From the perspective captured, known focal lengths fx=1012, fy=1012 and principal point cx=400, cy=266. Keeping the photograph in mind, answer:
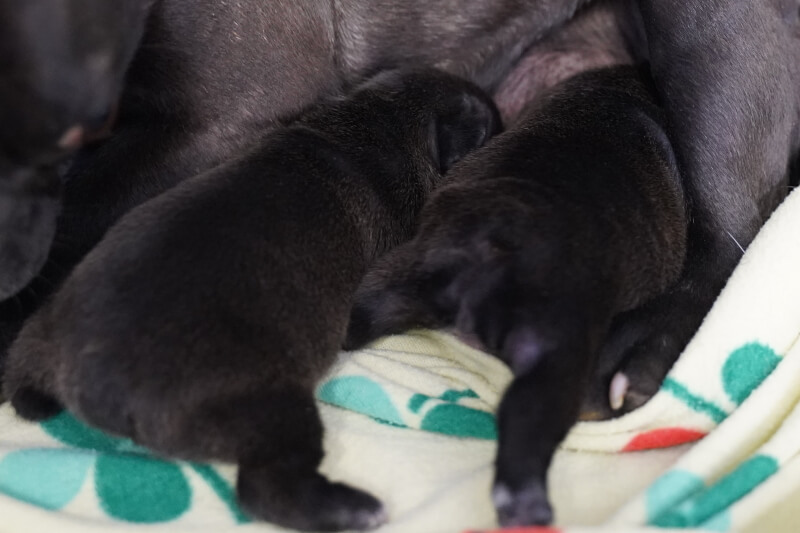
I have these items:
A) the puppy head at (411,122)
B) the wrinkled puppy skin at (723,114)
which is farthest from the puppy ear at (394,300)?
the wrinkled puppy skin at (723,114)

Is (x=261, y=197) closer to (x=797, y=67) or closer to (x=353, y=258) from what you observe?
(x=353, y=258)

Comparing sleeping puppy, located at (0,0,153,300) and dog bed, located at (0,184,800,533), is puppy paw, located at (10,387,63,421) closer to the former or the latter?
dog bed, located at (0,184,800,533)

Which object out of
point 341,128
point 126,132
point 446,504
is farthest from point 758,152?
point 126,132

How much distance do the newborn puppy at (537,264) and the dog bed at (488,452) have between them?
103 mm

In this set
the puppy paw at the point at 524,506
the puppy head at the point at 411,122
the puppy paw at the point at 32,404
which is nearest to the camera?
the puppy paw at the point at 524,506

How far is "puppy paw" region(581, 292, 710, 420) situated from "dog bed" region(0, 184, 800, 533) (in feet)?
0.17

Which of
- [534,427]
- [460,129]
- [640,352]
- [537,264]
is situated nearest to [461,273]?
[537,264]

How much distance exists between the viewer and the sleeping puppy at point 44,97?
50.9 inches

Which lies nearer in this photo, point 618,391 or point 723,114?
point 618,391

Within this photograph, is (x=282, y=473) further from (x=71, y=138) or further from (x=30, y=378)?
(x=71, y=138)

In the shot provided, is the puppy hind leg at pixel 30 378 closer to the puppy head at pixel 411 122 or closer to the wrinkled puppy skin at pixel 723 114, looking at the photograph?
the puppy head at pixel 411 122

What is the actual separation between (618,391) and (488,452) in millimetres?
220

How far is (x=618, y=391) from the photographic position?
148 centimetres

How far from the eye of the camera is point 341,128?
1639 mm
